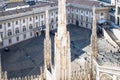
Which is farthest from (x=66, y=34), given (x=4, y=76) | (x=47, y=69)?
(x=4, y=76)

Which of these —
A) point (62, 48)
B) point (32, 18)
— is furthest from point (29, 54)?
point (62, 48)

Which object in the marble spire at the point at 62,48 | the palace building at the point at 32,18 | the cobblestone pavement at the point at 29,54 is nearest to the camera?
the marble spire at the point at 62,48

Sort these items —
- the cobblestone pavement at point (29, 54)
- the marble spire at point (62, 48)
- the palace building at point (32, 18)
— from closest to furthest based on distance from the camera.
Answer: the marble spire at point (62, 48), the cobblestone pavement at point (29, 54), the palace building at point (32, 18)

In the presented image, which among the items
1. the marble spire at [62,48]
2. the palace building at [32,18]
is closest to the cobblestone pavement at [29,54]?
the palace building at [32,18]

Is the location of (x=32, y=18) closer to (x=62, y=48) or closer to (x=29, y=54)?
(x=29, y=54)

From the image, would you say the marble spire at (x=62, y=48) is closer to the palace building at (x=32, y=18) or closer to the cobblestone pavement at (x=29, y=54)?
the cobblestone pavement at (x=29, y=54)

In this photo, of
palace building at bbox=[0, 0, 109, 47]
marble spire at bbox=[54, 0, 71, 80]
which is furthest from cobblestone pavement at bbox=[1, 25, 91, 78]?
marble spire at bbox=[54, 0, 71, 80]

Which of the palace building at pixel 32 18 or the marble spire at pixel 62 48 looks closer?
the marble spire at pixel 62 48

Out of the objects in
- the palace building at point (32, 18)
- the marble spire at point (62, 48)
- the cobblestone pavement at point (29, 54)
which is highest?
the marble spire at point (62, 48)

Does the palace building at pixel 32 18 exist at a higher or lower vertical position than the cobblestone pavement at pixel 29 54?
higher

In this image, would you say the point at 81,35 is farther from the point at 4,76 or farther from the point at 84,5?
the point at 4,76

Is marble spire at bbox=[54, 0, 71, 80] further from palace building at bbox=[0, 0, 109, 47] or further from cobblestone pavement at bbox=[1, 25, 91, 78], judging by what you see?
palace building at bbox=[0, 0, 109, 47]
